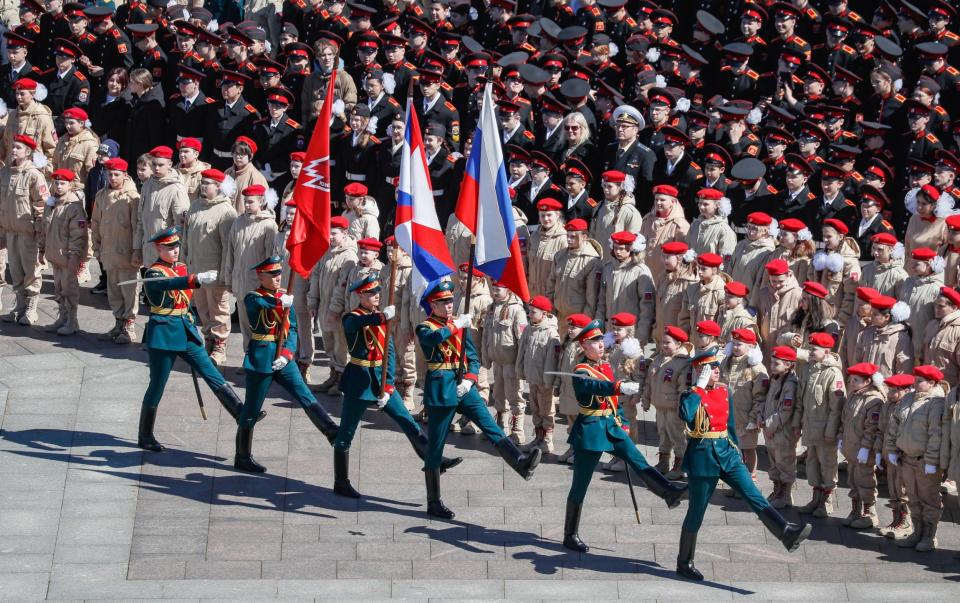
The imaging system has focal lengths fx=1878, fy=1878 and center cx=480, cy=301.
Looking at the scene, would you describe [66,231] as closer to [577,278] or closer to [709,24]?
[577,278]

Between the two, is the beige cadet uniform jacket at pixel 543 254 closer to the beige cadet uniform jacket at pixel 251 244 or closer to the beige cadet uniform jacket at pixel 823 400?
the beige cadet uniform jacket at pixel 251 244

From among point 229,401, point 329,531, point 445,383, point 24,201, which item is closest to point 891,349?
point 445,383

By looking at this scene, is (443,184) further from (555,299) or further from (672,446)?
(672,446)

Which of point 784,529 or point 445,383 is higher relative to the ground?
point 445,383

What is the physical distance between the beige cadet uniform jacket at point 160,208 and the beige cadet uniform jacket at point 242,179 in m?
0.63

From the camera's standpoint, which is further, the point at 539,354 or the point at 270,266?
the point at 539,354

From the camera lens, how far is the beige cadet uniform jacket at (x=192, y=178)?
72.9 feet

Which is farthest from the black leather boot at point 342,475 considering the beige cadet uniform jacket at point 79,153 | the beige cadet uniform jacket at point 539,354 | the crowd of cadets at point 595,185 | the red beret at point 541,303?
the beige cadet uniform jacket at point 79,153

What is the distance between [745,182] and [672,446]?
375 centimetres

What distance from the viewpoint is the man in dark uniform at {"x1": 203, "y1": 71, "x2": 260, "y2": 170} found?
23.4m

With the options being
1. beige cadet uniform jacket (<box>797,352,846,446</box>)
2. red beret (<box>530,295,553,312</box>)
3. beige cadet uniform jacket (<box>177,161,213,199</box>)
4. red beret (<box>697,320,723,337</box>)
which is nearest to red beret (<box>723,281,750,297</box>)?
red beret (<box>697,320,723,337</box>)

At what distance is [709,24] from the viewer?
2405cm

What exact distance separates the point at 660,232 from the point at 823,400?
3.60 meters

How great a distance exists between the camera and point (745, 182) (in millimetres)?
20781
